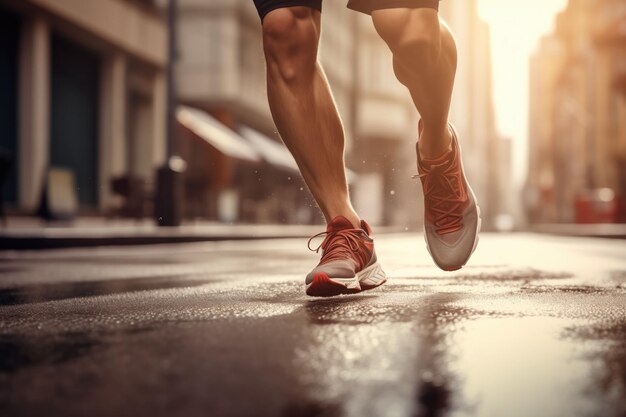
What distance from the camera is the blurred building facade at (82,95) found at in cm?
1546

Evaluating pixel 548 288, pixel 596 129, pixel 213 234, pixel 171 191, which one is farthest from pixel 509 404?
pixel 596 129

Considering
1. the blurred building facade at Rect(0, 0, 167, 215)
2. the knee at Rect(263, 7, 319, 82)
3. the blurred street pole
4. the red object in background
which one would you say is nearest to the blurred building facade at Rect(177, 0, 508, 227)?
the knee at Rect(263, 7, 319, 82)

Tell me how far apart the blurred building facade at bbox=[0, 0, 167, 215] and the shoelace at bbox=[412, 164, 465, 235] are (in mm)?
10824

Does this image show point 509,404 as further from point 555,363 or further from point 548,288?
point 548,288

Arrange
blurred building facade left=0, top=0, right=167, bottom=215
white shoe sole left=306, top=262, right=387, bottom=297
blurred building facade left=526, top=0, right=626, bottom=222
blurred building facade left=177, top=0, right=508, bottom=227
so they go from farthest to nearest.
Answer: blurred building facade left=526, top=0, right=626, bottom=222, blurred building facade left=177, top=0, right=508, bottom=227, blurred building facade left=0, top=0, right=167, bottom=215, white shoe sole left=306, top=262, right=387, bottom=297

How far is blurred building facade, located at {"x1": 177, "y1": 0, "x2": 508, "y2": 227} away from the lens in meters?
25.0

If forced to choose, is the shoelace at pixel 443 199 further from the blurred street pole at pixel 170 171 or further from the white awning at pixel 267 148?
the white awning at pixel 267 148

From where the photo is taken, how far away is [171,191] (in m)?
14.0

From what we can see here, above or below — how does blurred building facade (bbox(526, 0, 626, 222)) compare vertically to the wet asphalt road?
above

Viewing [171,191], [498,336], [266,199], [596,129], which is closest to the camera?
[498,336]

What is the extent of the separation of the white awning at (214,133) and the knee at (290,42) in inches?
761

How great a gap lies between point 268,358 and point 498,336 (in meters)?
0.61

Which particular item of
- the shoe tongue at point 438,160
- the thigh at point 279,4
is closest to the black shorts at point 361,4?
the thigh at point 279,4

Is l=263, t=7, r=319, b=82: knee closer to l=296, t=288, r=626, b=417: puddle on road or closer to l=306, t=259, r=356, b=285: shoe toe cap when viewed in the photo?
l=306, t=259, r=356, b=285: shoe toe cap
